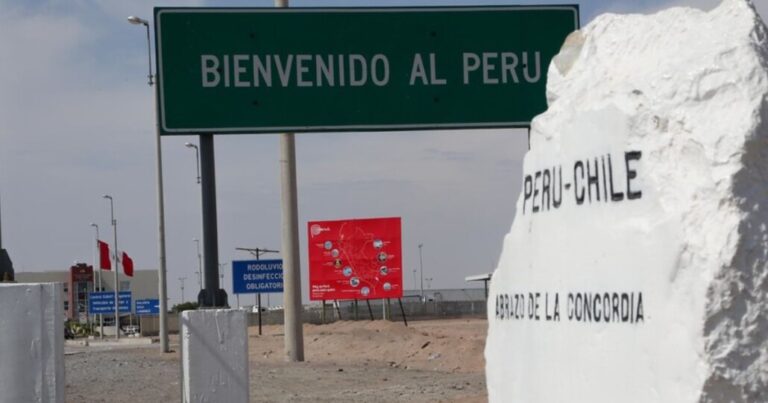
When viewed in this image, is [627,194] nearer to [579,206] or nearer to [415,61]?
[579,206]

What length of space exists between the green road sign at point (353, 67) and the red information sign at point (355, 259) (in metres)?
38.6

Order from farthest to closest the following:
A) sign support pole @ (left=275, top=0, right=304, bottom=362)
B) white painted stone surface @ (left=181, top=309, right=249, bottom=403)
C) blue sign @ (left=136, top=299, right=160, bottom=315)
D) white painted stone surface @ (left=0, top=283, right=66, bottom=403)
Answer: blue sign @ (left=136, top=299, right=160, bottom=315), sign support pole @ (left=275, top=0, right=304, bottom=362), white painted stone surface @ (left=181, top=309, right=249, bottom=403), white painted stone surface @ (left=0, top=283, right=66, bottom=403)

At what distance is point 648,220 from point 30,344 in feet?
19.1

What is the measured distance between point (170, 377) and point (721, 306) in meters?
23.1

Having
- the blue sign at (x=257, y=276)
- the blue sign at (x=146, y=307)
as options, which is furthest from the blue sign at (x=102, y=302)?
the blue sign at (x=257, y=276)

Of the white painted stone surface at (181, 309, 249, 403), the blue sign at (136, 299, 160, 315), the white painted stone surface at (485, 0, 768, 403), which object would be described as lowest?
the blue sign at (136, 299, 160, 315)

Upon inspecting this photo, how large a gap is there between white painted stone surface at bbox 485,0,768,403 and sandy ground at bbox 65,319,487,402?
36.6 feet

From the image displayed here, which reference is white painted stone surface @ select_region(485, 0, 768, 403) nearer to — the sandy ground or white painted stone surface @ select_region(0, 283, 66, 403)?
white painted stone surface @ select_region(0, 283, 66, 403)

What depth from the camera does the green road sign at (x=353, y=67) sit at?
9.80 metres

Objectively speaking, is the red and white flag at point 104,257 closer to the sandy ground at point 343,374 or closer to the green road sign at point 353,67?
the sandy ground at point 343,374

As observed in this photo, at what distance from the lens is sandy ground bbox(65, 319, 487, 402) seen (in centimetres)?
2047

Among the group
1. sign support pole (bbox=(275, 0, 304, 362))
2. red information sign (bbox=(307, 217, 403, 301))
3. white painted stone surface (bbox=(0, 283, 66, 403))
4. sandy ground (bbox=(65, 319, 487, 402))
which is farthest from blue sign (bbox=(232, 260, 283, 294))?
white painted stone surface (bbox=(0, 283, 66, 403))

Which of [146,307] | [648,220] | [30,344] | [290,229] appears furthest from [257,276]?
[146,307]

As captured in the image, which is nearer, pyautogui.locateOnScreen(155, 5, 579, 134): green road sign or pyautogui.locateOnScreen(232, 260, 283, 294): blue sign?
pyautogui.locateOnScreen(155, 5, 579, 134): green road sign
